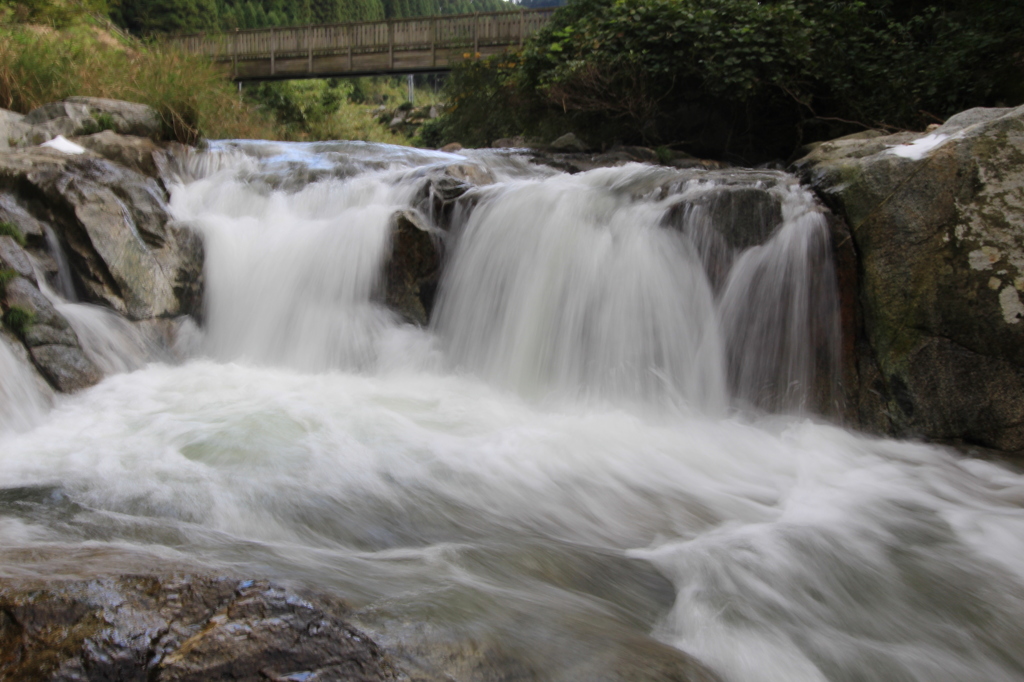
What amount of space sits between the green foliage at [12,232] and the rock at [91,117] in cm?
212

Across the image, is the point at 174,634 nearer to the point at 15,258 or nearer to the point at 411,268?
the point at 15,258

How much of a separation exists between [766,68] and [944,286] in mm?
4895

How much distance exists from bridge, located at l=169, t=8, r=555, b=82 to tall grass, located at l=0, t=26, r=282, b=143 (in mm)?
9222

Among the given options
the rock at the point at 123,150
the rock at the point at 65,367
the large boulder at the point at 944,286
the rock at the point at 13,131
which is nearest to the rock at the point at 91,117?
the rock at the point at 13,131

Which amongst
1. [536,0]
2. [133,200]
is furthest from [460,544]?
[536,0]

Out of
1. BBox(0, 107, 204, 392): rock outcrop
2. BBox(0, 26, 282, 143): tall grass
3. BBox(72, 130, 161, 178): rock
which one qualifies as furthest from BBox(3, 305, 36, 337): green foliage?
BBox(0, 26, 282, 143): tall grass

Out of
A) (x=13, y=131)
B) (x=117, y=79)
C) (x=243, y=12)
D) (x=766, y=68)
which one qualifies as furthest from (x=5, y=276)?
(x=243, y=12)

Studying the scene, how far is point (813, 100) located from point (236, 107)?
307 inches

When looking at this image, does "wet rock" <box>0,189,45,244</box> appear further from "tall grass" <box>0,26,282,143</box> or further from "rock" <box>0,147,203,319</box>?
"tall grass" <box>0,26,282,143</box>

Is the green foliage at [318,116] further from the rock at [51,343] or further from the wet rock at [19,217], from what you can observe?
the rock at [51,343]

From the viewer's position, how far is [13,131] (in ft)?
20.6

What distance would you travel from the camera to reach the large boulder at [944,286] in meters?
3.68

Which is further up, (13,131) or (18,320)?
(13,131)

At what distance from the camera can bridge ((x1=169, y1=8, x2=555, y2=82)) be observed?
1711 cm
